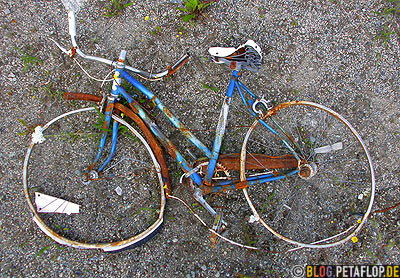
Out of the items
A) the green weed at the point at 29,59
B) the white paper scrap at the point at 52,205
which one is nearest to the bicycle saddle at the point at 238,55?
the green weed at the point at 29,59

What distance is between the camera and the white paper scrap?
3.04 meters

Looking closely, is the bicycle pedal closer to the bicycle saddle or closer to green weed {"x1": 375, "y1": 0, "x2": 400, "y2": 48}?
the bicycle saddle

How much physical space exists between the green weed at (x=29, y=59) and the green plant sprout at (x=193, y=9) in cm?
185

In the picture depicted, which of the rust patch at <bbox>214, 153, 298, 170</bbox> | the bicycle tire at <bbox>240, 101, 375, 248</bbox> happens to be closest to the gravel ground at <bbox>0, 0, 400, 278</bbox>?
the bicycle tire at <bbox>240, 101, 375, 248</bbox>

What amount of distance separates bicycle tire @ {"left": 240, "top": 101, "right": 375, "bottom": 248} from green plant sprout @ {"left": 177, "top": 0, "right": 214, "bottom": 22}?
153 centimetres

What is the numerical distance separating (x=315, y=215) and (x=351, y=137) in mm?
1040

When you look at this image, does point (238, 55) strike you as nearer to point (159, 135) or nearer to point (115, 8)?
point (159, 135)

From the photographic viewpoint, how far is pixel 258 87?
10.7 ft

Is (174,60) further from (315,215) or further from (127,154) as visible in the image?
(315,215)

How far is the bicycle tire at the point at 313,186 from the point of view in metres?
3.22

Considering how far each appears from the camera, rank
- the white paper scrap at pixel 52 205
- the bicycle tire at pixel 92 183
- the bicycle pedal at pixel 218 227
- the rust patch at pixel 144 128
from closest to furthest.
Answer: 1. the rust patch at pixel 144 128
2. the bicycle pedal at pixel 218 227
3. the white paper scrap at pixel 52 205
4. the bicycle tire at pixel 92 183

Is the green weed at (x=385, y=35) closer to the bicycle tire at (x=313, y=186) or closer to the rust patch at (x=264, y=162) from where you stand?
the bicycle tire at (x=313, y=186)

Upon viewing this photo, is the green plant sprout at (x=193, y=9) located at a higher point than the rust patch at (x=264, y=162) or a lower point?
higher

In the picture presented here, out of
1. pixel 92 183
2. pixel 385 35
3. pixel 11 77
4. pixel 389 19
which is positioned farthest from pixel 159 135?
pixel 389 19
